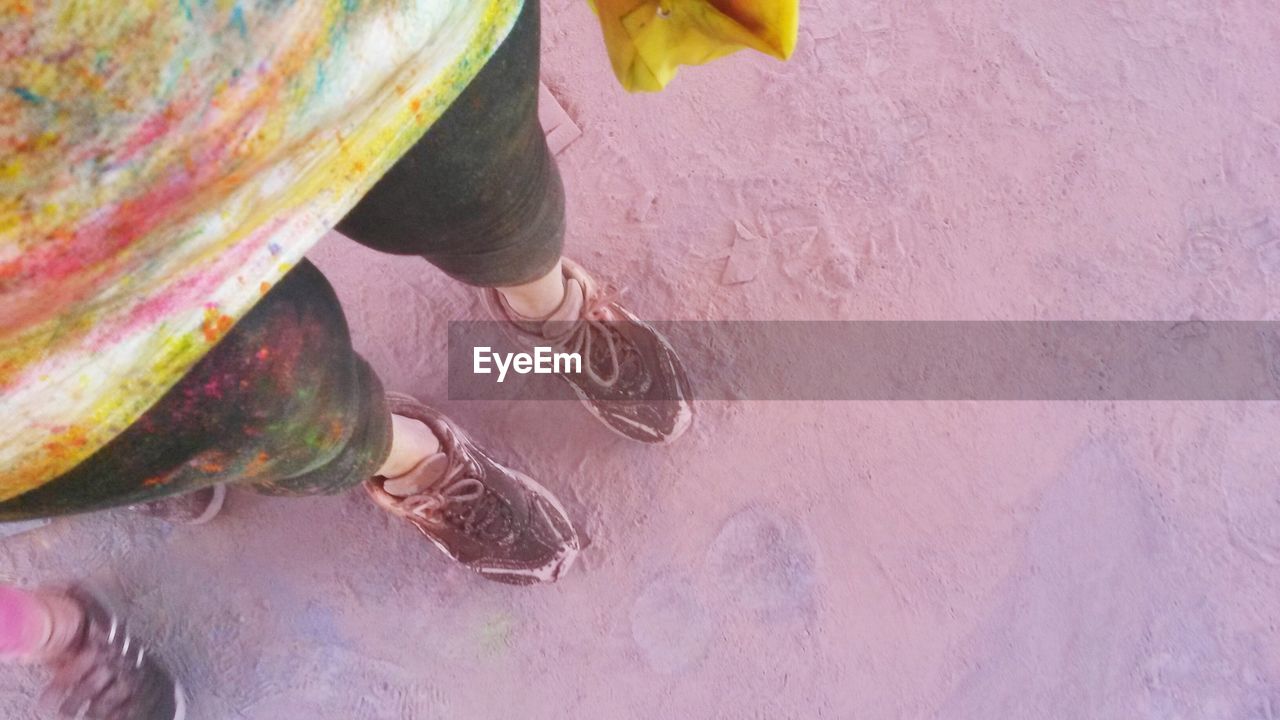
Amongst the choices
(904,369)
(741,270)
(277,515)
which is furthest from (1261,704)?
(277,515)

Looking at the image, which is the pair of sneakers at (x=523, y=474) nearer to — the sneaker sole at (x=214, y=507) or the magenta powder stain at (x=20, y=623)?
the sneaker sole at (x=214, y=507)

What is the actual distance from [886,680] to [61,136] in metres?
1.12

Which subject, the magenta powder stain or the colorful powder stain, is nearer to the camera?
the colorful powder stain

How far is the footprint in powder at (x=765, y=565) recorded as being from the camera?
3.69 feet

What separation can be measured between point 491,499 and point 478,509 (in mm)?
21

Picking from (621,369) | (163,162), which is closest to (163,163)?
(163,162)

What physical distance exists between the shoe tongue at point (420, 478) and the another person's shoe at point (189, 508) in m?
0.32

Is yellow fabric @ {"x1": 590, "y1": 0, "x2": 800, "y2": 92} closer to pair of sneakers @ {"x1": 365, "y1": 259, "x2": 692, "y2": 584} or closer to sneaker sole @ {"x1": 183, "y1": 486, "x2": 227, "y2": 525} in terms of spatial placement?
pair of sneakers @ {"x1": 365, "y1": 259, "x2": 692, "y2": 584}

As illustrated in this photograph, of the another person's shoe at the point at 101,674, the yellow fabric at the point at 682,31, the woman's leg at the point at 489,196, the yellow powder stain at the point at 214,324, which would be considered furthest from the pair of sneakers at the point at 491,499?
the yellow powder stain at the point at 214,324

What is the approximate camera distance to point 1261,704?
1.11m

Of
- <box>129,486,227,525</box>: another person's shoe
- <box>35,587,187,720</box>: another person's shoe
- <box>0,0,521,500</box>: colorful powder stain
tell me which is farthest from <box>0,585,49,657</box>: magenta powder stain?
<box>0,0,521,500</box>: colorful powder stain

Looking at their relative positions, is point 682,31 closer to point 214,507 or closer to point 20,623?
point 214,507

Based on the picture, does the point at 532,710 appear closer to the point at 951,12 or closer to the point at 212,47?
the point at 212,47

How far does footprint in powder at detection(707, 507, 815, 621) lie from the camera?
3.69 ft
